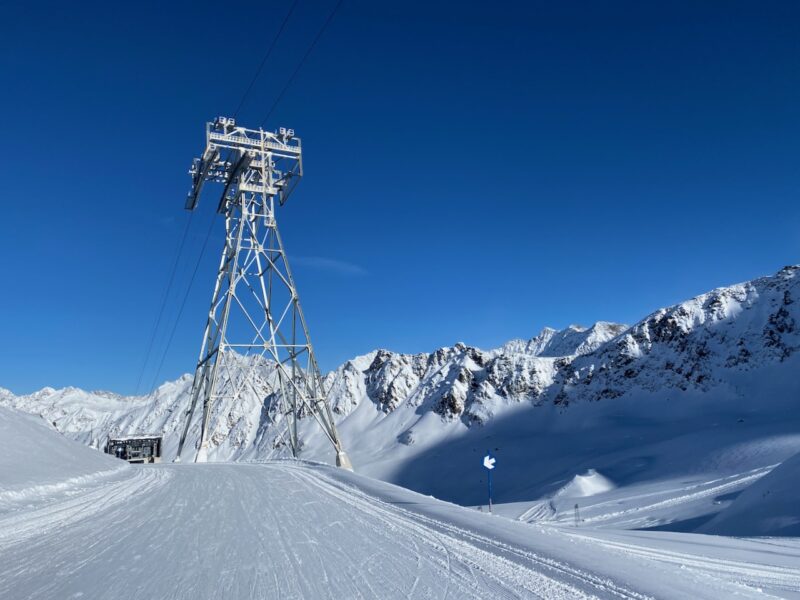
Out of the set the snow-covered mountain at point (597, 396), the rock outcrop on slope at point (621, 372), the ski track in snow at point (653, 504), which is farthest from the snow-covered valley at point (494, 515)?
the rock outcrop on slope at point (621, 372)

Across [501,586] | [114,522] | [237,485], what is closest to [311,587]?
[501,586]

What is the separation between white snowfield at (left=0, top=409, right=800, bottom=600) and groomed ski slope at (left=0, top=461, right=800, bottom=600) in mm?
21

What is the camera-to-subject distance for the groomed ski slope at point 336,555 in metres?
4.39

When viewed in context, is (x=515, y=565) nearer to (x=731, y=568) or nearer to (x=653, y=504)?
(x=731, y=568)

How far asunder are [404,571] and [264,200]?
19.2 metres

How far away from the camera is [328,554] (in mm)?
5434

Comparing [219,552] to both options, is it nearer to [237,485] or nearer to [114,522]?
[114,522]

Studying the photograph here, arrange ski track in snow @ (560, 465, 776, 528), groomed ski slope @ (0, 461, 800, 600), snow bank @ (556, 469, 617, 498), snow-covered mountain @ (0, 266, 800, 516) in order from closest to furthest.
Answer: groomed ski slope @ (0, 461, 800, 600)
ski track in snow @ (560, 465, 776, 528)
snow bank @ (556, 469, 617, 498)
snow-covered mountain @ (0, 266, 800, 516)

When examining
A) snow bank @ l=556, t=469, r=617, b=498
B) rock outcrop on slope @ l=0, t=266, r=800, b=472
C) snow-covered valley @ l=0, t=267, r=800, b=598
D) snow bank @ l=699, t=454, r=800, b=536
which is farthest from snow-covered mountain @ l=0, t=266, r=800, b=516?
snow bank @ l=699, t=454, r=800, b=536

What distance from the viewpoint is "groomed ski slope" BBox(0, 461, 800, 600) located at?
439cm

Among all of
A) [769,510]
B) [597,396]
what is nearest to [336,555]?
[769,510]

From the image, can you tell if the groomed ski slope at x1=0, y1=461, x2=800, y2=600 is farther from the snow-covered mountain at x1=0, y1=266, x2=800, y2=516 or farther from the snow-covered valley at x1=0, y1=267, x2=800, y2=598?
the snow-covered mountain at x1=0, y1=266, x2=800, y2=516

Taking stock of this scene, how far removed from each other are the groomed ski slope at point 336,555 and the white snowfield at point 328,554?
0.02 m

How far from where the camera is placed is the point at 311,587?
4.40 meters
